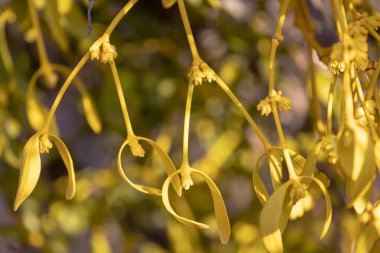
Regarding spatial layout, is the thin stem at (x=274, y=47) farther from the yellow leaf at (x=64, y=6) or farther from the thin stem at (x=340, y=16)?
the yellow leaf at (x=64, y=6)

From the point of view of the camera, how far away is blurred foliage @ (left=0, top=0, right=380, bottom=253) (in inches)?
38.2

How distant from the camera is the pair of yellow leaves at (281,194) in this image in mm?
463

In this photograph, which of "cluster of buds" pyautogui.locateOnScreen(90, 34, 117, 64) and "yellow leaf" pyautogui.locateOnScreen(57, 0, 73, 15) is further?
"yellow leaf" pyautogui.locateOnScreen(57, 0, 73, 15)

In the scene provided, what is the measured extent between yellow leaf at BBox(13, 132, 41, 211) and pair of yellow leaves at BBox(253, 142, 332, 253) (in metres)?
0.14

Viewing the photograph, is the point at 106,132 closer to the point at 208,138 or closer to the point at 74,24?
the point at 208,138

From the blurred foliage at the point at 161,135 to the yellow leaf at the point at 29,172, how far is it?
0.41m

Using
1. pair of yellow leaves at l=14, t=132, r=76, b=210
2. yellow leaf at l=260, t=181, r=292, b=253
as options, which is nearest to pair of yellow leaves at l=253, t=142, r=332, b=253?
yellow leaf at l=260, t=181, r=292, b=253

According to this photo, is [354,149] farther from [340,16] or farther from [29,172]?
[29,172]

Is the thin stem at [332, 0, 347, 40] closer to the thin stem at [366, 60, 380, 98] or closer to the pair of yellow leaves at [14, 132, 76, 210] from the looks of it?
the thin stem at [366, 60, 380, 98]

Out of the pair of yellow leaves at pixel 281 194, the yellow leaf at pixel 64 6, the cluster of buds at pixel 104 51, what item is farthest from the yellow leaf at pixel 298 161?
the yellow leaf at pixel 64 6

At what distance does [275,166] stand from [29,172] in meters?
0.16

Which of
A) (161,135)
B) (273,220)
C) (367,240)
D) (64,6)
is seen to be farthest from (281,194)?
(161,135)

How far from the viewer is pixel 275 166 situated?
51 cm

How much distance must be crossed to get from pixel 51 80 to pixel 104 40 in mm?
266
